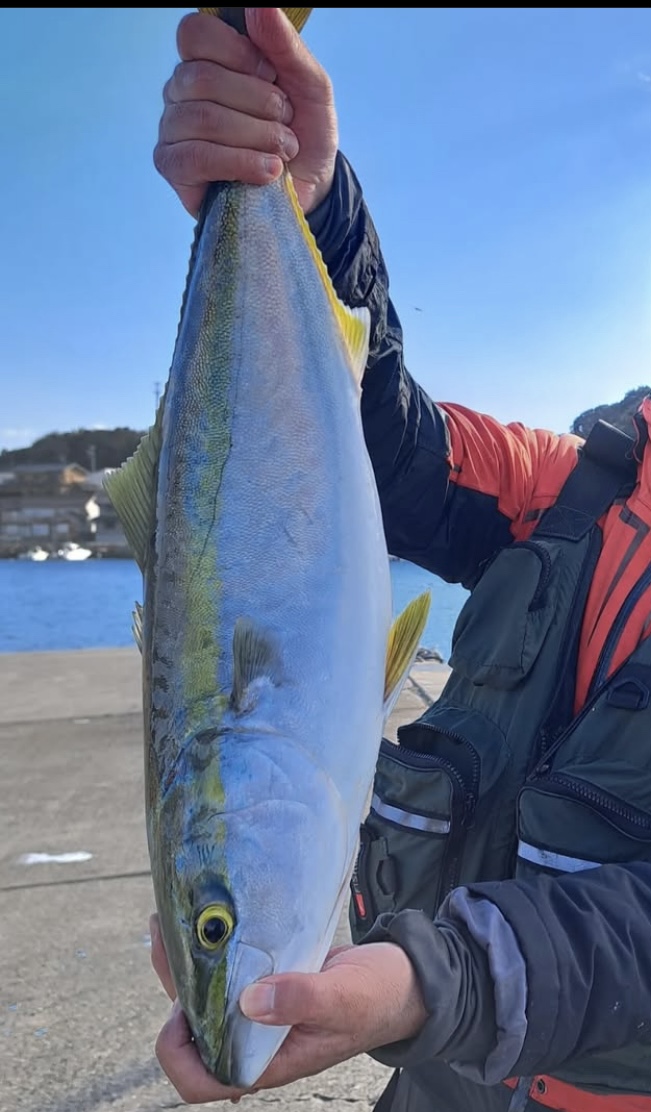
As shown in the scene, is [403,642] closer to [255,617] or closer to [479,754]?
[255,617]

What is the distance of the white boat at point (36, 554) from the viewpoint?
172ft

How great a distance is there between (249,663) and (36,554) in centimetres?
5582

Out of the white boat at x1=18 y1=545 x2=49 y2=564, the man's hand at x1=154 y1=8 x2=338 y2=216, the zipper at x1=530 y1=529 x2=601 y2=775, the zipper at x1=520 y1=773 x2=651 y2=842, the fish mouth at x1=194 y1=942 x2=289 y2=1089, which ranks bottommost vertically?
the white boat at x1=18 y1=545 x2=49 y2=564

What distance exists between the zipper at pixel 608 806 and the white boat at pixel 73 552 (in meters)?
52.4

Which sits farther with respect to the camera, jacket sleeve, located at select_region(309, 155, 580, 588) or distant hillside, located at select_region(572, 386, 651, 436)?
distant hillside, located at select_region(572, 386, 651, 436)

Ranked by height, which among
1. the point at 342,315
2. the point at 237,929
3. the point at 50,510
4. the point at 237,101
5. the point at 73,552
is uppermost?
the point at 237,101

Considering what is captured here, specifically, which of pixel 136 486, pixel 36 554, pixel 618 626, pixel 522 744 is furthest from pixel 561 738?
pixel 36 554

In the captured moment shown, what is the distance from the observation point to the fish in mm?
996

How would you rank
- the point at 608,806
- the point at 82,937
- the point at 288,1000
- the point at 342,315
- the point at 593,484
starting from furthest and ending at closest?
the point at 82,937
the point at 593,484
the point at 342,315
the point at 608,806
the point at 288,1000

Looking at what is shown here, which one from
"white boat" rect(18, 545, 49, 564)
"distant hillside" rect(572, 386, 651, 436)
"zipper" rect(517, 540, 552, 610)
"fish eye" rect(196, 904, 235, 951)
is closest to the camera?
"fish eye" rect(196, 904, 235, 951)

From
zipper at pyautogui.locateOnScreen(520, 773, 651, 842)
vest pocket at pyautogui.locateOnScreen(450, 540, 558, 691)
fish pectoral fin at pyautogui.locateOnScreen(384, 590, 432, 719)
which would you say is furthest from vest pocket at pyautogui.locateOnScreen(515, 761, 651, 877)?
fish pectoral fin at pyautogui.locateOnScreen(384, 590, 432, 719)

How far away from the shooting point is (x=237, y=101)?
120 cm

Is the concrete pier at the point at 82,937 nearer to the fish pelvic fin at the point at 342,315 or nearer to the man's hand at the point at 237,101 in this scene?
the fish pelvic fin at the point at 342,315

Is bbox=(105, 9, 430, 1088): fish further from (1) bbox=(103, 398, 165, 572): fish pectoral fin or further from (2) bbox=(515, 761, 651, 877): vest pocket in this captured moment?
(2) bbox=(515, 761, 651, 877): vest pocket
